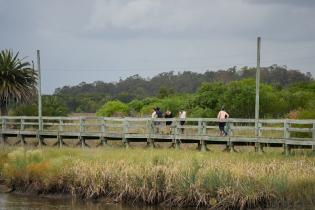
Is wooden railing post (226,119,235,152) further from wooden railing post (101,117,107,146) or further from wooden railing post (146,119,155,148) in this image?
wooden railing post (101,117,107,146)

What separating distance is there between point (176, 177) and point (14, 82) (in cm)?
2858

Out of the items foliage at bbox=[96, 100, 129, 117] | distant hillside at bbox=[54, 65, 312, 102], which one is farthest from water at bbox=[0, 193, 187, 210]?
distant hillside at bbox=[54, 65, 312, 102]

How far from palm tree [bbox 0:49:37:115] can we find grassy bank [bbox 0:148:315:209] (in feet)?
65.1

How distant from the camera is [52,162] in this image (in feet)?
85.0

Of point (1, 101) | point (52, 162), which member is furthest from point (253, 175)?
point (1, 101)

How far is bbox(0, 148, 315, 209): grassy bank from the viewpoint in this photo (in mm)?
20328

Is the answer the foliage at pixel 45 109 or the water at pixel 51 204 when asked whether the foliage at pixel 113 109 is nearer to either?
the foliage at pixel 45 109

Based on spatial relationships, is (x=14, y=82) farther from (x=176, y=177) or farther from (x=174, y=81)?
(x=174, y=81)

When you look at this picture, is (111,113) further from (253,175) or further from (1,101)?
(253,175)

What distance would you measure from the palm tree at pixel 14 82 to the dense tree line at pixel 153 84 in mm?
45219

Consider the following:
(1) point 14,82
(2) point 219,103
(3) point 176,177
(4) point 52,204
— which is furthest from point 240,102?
(3) point 176,177

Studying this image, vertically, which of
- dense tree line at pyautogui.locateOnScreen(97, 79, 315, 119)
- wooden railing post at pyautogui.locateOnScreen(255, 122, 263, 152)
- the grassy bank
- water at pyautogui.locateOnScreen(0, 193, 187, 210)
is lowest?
water at pyautogui.locateOnScreen(0, 193, 187, 210)

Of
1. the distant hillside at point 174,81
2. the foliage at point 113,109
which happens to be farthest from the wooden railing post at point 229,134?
the distant hillside at point 174,81

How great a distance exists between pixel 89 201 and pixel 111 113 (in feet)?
153
